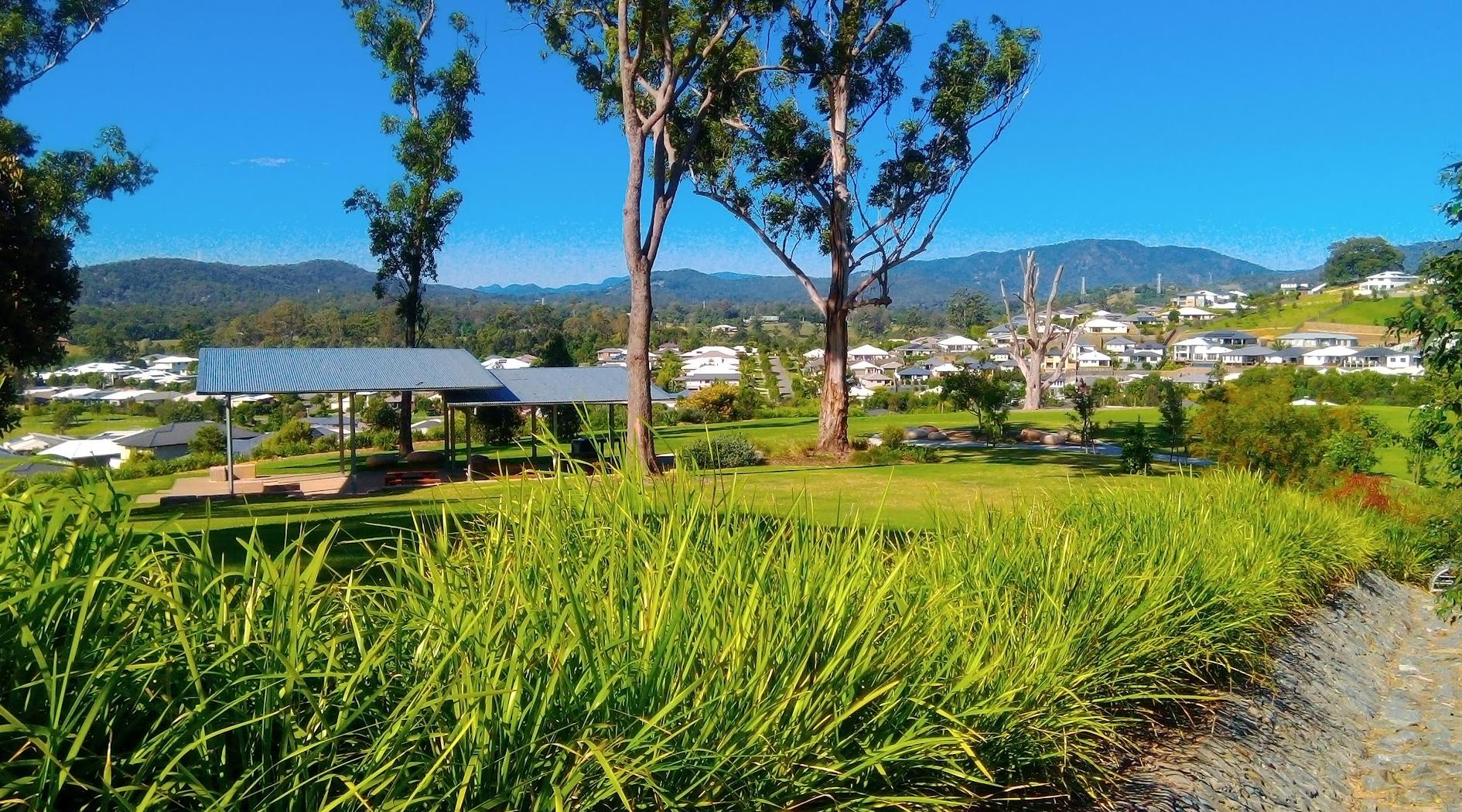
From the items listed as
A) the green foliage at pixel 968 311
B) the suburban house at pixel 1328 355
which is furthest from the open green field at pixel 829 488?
the green foliage at pixel 968 311

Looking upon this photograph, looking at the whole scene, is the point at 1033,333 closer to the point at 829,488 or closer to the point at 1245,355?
the point at 829,488

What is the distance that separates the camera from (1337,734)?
5.96m

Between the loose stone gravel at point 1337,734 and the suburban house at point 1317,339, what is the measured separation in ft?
314

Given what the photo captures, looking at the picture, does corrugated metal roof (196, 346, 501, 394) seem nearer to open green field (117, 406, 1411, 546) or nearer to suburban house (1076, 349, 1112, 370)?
open green field (117, 406, 1411, 546)

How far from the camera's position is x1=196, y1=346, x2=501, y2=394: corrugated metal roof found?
65.8 ft

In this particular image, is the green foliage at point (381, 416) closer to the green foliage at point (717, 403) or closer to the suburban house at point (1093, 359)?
the green foliage at point (717, 403)

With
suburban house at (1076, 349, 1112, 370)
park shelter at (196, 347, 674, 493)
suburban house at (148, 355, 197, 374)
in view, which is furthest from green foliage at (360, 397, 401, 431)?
suburban house at (1076, 349, 1112, 370)

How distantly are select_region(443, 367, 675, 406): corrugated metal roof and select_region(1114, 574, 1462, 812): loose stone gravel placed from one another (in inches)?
613

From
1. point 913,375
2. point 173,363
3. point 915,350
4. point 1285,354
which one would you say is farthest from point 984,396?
point 915,350

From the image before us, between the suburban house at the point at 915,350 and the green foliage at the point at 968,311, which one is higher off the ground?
the green foliage at the point at 968,311

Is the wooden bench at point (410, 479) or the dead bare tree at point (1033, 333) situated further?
the dead bare tree at point (1033, 333)

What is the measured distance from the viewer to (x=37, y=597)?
2035 mm

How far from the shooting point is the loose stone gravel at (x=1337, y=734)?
13.8ft

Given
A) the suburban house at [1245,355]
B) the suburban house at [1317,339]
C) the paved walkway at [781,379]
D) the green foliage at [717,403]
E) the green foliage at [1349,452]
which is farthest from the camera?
the suburban house at [1317,339]
